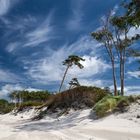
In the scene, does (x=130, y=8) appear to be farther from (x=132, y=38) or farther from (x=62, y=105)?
(x=132, y=38)

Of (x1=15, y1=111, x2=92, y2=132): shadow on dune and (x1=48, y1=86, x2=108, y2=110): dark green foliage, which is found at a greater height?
(x1=48, y1=86, x2=108, y2=110): dark green foliage

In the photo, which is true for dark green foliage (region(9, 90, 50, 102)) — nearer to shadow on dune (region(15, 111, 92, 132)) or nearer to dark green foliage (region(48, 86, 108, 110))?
dark green foliage (region(48, 86, 108, 110))

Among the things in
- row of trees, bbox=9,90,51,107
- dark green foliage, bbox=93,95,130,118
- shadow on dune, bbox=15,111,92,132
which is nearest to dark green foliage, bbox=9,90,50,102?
row of trees, bbox=9,90,51,107

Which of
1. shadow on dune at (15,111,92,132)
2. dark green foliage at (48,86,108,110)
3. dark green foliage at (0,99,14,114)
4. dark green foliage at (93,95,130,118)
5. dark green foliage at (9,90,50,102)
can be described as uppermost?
dark green foliage at (9,90,50,102)

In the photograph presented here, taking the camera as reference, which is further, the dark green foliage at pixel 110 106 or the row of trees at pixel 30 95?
the row of trees at pixel 30 95

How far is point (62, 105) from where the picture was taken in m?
18.6

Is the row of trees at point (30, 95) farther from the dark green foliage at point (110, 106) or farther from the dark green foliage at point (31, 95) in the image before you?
the dark green foliage at point (110, 106)

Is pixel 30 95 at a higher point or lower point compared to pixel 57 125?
higher

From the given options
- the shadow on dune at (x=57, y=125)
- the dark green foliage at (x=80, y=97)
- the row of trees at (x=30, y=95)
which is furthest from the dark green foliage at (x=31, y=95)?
the shadow on dune at (x=57, y=125)

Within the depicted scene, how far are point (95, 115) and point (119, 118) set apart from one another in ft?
4.92

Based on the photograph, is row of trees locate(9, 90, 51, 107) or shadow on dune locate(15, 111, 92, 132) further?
row of trees locate(9, 90, 51, 107)

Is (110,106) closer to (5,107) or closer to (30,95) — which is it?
(30,95)

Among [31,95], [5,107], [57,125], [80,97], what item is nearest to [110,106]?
[57,125]

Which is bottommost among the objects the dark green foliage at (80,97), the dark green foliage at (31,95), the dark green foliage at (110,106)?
the dark green foliage at (110,106)
